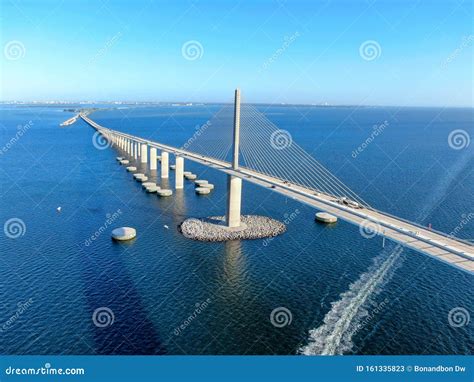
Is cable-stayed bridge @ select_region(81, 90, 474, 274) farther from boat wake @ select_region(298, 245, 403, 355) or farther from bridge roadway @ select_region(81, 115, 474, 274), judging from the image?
boat wake @ select_region(298, 245, 403, 355)

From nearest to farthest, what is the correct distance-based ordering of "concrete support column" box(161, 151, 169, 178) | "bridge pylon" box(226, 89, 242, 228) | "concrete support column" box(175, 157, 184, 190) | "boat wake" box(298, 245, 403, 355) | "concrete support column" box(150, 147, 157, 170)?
"boat wake" box(298, 245, 403, 355)
"bridge pylon" box(226, 89, 242, 228)
"concrete support column" box(175, 157, 184, 190)
"concrete support column" box(161, 151, 169, 178)
"concrete support column" box(150, 147, 157, 170)

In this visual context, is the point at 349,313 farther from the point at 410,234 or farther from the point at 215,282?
the point at 215,282

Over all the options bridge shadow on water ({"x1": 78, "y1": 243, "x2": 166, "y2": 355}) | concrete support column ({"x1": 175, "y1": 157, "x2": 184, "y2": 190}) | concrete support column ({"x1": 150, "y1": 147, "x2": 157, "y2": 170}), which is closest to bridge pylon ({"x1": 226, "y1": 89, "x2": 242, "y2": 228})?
bridge shadow on water ({"x1": 78, "y1": 243, "x2": 166, "y2": 355})

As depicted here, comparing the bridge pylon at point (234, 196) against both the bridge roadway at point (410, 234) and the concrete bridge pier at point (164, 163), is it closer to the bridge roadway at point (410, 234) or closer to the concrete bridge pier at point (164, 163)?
the bridge roadway at point (410, 234)

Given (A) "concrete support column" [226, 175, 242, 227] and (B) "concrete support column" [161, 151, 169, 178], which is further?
(B) "concrete support column" [161, 151, 169, 178]

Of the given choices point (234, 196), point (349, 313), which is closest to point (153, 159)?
point (234, 196)

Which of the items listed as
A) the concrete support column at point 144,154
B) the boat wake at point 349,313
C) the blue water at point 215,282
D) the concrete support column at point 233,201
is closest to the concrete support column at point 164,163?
the blue water at point 215,282

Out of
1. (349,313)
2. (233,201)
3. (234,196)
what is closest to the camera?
(349,313)

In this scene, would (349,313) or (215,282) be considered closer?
(349,313)

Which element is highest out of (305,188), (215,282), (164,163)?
(305,188)

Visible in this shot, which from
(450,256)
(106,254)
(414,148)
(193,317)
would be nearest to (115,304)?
(193,317)
